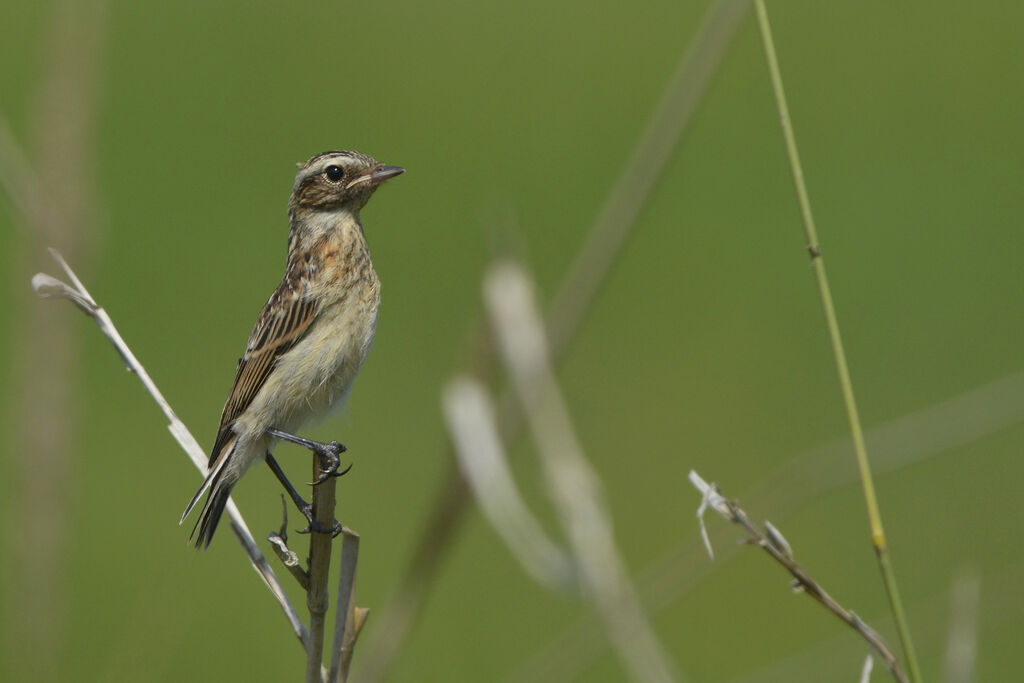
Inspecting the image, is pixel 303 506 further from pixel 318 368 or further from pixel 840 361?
pixel 840 361

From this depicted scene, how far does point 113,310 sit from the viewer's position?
39.4 ft

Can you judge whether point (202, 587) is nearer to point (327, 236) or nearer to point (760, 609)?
point (760, 609)

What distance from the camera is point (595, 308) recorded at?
1142cm

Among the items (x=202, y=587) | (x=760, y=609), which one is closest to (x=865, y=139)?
(x=760, y=609)

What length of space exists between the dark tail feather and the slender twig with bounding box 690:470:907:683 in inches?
62.1

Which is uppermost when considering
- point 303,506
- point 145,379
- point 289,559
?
point 303,506

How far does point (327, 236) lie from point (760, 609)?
6738 mm

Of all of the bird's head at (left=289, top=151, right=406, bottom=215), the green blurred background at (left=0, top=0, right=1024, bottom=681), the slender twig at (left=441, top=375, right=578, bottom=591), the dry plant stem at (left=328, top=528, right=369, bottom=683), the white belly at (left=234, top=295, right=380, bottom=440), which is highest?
the green blurred background at (left=0, top=0, right=1024, bottom=681)

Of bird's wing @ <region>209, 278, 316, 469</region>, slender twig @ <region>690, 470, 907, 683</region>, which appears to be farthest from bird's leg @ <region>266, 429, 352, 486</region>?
slender twig @ <region>690, 470, 907, 683</region>

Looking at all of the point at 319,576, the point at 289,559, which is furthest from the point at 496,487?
the point at 289,559

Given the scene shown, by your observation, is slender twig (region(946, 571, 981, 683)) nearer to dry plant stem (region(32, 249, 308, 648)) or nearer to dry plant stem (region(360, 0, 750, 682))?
dry plant stem (region(360, 0, 750, 682))

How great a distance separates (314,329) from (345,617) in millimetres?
1728

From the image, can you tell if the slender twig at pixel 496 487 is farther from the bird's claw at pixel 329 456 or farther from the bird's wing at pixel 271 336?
the bird's wing at pixel 271 336

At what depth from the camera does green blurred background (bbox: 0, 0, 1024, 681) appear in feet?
31.9
